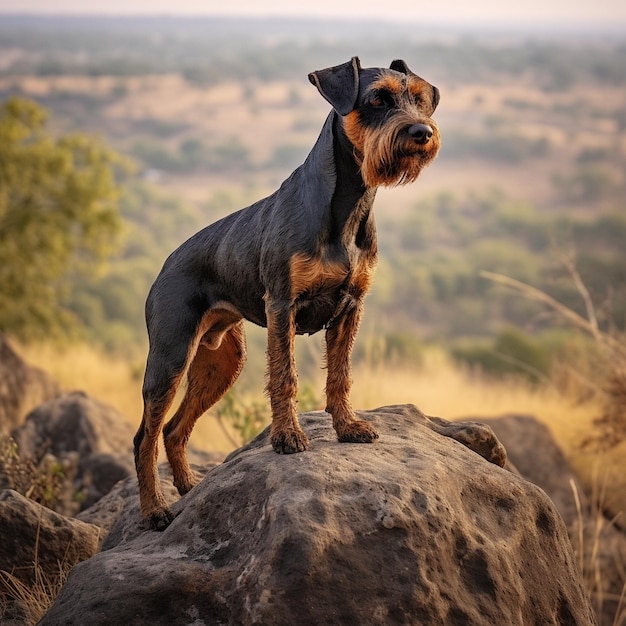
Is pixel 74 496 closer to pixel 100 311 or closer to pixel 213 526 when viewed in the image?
pixel 213 526

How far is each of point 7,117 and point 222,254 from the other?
1862 cm

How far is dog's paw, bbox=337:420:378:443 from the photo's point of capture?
18.5ft

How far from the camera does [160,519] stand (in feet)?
19.3

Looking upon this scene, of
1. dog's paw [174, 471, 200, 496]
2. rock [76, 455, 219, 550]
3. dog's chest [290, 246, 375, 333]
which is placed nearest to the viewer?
dog's chest [290, 246, 375, 333]

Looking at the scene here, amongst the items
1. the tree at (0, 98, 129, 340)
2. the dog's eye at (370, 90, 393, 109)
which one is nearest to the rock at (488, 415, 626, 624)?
the dog's eye at (370, 90, 393, 109)

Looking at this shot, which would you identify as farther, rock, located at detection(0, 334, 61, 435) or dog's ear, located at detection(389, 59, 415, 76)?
rock, located at detection(0, 334, 61, 435)

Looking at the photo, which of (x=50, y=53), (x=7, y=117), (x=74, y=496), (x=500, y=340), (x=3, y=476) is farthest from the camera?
(x=50, y=53)

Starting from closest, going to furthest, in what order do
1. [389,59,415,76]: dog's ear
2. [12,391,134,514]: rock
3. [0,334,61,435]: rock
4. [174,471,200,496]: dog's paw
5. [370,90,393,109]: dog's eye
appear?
[370,90,393,109]: dog's eye < [389,59,415,76]: dog's ear < [174,471,200,496]: dog's paw < [12,391,134,514]: rock < [0,334,61,435]: rock

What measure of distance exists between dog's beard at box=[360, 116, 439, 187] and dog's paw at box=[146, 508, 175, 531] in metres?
2.44

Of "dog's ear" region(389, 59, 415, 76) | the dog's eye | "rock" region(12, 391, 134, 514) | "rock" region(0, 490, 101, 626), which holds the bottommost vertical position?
"rock" region(12, 391, 134, 514)

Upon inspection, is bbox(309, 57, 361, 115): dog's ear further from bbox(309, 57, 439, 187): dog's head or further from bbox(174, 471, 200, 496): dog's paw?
bbox(174, 471, 200, 496): dog's paw

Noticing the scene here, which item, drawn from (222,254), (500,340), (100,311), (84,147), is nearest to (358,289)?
(222,254)

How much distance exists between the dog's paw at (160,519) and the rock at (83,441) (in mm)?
3408

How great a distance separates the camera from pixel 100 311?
149ft
